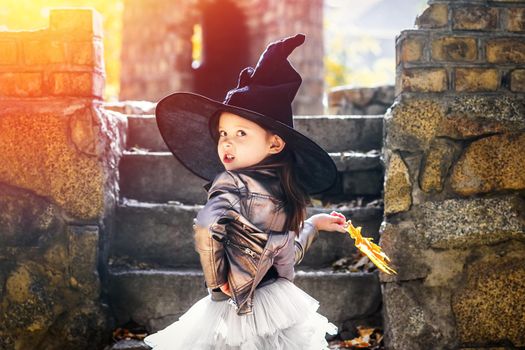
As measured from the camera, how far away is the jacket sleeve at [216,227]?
2.23 metres

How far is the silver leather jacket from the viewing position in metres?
2.25

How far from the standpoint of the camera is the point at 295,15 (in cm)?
866

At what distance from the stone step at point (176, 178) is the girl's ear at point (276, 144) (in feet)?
5.28

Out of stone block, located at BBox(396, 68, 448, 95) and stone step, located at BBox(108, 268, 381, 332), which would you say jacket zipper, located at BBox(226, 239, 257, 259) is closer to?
stone step, located at BBox(108, 268, 381, 332)

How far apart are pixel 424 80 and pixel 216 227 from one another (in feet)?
5.07

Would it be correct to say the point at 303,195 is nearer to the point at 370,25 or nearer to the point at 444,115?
the point at 444,115

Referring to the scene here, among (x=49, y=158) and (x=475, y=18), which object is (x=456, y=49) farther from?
(x=49, y=158)

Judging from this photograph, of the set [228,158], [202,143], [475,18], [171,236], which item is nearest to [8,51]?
[171,236]

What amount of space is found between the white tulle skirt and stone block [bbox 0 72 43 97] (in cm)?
164

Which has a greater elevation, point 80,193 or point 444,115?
point 444,115

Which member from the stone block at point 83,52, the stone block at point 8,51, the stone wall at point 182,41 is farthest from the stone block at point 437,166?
the stone wall at point 182,41

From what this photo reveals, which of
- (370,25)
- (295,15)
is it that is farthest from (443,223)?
(370,25)

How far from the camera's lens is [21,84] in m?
3.54

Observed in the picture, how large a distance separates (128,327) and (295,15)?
587 cm
